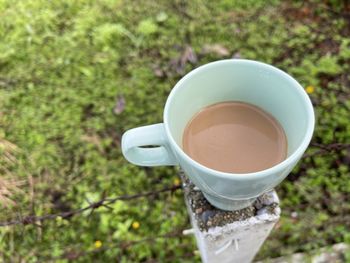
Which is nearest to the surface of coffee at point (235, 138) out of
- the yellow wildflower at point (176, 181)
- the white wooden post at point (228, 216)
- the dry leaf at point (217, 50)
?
the white wooden post at point (228, 216)

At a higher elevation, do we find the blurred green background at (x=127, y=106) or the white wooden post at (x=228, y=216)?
the white wooden post at (x=228, y=216)

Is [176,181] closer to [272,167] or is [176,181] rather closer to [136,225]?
[136,225]

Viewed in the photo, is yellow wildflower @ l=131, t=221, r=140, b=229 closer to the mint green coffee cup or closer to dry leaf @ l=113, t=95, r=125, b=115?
dry leaf @ l=113, t=95, r=125, b=115

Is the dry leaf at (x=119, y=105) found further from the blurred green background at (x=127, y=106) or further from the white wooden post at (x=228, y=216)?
the white wooden post at (x=228, y=216)

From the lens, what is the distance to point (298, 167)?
5.93ft

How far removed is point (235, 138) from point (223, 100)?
11 centimetres

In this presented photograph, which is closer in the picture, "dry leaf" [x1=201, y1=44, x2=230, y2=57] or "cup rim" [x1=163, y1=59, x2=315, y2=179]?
"cup rim" [x1=163, y1=59, x2=315, y2=179]

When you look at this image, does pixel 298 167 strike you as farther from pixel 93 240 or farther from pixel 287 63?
pixel 93 240

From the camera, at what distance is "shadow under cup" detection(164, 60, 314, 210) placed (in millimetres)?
683

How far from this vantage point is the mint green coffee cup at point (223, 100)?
0.69m

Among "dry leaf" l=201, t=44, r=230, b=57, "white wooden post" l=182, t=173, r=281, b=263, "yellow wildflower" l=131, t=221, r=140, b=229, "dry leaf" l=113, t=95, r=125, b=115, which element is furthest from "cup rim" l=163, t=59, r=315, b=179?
"dry leaf" l=201, t=44, r=230, b=57

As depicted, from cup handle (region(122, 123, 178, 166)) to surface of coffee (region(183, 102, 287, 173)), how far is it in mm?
56

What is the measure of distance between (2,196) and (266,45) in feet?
5.12

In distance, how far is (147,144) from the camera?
2.54ft
